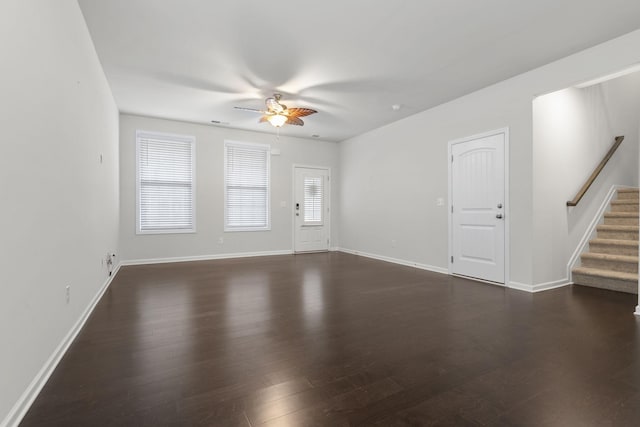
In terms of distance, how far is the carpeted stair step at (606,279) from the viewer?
3.61 meters

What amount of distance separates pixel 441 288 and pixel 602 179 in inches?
123

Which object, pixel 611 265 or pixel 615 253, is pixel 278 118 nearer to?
pixel 611 265

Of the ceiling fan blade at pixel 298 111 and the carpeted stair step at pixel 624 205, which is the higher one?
the ceiling fan blade at pixel 298 111

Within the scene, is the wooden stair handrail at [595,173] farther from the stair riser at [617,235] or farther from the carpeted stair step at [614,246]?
the stair riser at [617,235]

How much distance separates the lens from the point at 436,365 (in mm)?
1977

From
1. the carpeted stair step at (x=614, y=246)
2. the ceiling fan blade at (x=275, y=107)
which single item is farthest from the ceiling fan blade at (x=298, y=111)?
the carpeted stair step at (x=614, y=246)

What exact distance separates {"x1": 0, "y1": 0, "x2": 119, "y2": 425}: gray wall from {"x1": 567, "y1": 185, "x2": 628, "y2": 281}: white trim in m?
5.54

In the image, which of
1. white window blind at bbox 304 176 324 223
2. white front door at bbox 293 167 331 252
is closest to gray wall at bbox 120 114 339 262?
white front door at bbox 293 167 331 252

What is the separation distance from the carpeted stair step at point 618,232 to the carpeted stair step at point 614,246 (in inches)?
7.8

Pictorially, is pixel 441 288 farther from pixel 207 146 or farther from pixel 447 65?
pixel 207 146

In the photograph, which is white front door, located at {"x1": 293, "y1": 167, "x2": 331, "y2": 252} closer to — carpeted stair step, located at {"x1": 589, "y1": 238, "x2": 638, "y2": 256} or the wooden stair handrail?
the wooden stair handrail

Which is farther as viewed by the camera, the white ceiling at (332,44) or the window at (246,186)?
the window at (246,186)

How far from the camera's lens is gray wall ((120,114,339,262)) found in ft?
18.3

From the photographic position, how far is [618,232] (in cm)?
426
